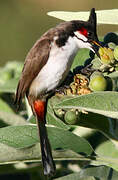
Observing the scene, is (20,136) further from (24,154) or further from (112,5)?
(112,5)

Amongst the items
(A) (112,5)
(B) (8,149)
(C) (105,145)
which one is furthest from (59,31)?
(A) (112,5)

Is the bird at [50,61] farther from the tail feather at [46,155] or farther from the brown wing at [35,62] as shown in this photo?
the tail feather at [46,155]

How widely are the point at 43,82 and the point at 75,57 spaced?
0.62 ft

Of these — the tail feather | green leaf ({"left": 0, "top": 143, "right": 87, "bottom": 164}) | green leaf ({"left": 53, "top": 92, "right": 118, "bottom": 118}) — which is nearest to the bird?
the tail feather

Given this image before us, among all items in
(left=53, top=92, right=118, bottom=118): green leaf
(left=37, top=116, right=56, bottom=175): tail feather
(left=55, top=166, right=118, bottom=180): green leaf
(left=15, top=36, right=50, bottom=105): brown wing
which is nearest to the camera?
(left=53, top=92, right=118, bottom=118): green leaf

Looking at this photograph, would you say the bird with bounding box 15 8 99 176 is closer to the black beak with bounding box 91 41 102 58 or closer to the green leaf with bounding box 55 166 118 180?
the black beak with bounding box 91 41 102 58

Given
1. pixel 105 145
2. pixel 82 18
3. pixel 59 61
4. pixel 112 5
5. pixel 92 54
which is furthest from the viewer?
pixel 112 5

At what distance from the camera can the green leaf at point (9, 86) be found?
5.31 feet

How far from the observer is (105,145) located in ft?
4.58

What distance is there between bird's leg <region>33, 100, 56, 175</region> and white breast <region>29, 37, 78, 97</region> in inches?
2.5

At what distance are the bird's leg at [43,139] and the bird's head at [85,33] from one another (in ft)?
0.76

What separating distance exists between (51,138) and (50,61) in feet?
1.74

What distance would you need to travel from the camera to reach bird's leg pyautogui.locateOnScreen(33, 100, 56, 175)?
4.42 feet

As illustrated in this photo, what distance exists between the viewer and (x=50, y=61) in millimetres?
1790
